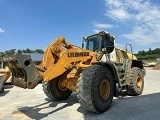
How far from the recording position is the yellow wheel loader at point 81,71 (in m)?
5.99

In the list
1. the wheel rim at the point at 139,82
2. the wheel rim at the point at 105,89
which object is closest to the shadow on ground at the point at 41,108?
the wheel rim at the point at 105,89

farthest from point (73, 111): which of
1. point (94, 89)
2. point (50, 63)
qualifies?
point (50, 63)

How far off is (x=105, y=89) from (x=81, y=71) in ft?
3.07

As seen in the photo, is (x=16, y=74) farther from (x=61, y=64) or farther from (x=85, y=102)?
(x=85, y=102)

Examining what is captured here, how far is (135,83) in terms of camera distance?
30.4 ft

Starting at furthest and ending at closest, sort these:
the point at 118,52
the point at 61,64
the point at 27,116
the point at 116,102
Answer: the point at 118,52, the point at 116,102, the point at 61,64, the point at 27,116

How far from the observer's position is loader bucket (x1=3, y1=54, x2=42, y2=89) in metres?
5.69

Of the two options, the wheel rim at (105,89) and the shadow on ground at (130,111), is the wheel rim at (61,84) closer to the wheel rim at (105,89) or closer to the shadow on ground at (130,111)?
the shadow on ground at (130,111)

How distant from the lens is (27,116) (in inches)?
249

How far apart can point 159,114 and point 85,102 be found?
6.48 feet

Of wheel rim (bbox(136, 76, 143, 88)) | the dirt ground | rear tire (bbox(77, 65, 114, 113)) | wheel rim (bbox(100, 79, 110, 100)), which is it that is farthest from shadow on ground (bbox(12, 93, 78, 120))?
wheel rim (bbox(136, 76, 143, 88))

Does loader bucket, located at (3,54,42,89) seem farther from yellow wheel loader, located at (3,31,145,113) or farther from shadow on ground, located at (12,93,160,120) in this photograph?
shadow on ground, located at (12,93,160,120)

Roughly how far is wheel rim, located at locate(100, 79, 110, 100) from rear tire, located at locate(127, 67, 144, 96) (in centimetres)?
230

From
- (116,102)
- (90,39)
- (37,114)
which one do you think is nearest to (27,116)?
(37,114)
